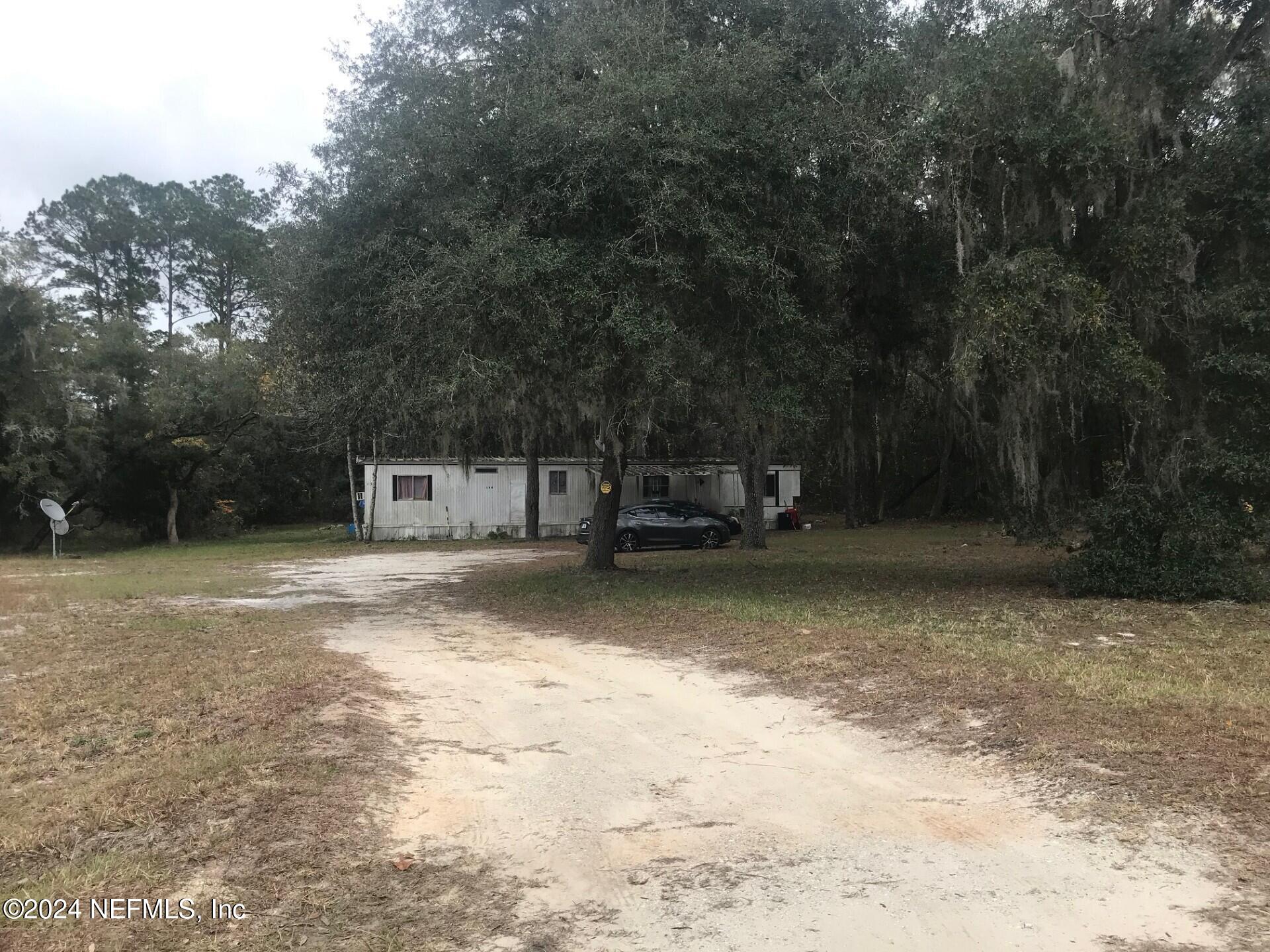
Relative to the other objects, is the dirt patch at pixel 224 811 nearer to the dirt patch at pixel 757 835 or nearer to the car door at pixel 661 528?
the dirt patch at pixel 757 835

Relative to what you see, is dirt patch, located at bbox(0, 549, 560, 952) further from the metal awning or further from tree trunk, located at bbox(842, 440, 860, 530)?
tree trunk, located at bbox(842, 440, 860, 530)

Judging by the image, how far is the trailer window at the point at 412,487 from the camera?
2833cm

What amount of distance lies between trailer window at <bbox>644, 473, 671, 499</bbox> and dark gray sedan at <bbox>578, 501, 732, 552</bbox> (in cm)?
691

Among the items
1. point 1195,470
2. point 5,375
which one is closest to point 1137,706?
point 1195,470

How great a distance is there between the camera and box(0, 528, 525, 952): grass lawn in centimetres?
329

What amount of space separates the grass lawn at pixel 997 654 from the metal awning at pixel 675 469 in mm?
14451

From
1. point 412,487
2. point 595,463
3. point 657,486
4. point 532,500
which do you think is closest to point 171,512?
point 412,487

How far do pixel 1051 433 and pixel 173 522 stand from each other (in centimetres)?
2694

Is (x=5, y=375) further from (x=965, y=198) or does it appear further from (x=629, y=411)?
(x=965, y=198)

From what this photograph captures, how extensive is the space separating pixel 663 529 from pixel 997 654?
15.7 m

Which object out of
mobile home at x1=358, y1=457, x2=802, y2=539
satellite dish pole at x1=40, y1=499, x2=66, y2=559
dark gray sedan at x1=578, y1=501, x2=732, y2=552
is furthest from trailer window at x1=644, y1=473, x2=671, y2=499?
satellite dish pole at x1=40, y1=499, x2=66, y2=559

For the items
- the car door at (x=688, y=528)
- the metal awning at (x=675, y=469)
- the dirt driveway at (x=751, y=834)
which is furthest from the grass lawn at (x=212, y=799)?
the metal awning at (x=675, y=469)

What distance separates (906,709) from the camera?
623cm

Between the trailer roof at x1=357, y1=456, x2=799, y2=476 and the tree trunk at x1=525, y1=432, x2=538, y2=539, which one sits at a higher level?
the trailer roof at x1=357, y1=456, x2=799, y2=476
